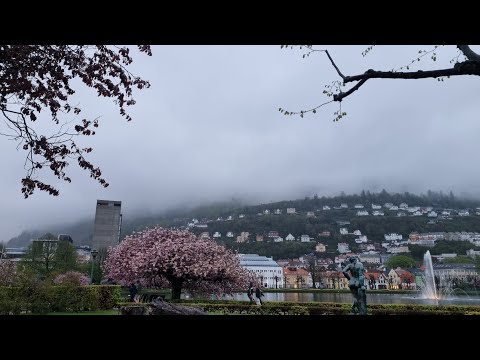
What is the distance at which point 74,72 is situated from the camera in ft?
13.0

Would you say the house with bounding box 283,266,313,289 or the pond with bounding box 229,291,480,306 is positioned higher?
the house with bounding box 283,266,313,289

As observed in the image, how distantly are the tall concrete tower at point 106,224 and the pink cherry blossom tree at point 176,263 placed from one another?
68280mm

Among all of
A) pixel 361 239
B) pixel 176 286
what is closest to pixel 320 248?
pixel 361 239

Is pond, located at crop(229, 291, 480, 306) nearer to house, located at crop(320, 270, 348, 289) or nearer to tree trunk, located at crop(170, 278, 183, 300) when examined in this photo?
tree trunk, located at crop(170, 278, 183, 300)

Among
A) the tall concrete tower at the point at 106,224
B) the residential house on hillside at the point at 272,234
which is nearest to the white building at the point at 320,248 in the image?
the residential house on hillside at the point at 272,234

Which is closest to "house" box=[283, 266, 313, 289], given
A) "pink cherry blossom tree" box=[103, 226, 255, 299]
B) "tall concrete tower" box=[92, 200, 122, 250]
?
"tall concrete tower" box=[92, 200, 122, 250]

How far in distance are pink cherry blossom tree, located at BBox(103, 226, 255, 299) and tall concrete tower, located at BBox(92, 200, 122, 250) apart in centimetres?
6828

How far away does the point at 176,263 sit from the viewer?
1576 cm

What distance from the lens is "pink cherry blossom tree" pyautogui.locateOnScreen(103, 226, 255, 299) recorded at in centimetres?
1583
